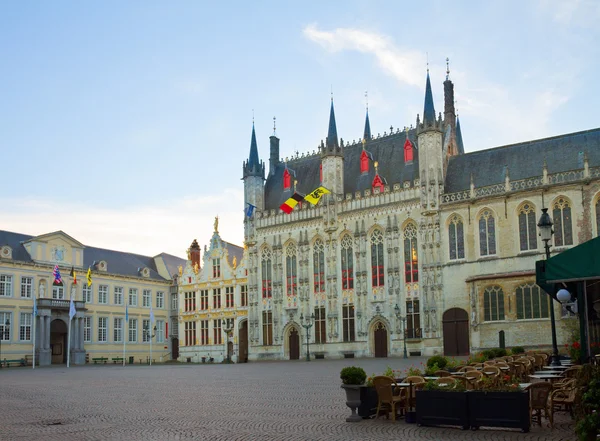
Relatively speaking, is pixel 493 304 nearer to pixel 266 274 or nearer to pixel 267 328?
pixel 267 328

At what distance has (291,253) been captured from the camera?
62062 millimetres

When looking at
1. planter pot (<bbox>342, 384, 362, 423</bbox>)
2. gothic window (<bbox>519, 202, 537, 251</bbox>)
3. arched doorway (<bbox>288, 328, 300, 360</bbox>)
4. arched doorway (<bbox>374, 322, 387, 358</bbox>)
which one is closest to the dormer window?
arched doorway (<bbox>288, 328, 300, 360</bbox>)

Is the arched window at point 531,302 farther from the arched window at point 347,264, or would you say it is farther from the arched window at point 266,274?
the arched window at point 266,274

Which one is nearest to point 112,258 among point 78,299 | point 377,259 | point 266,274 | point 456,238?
point 78,299

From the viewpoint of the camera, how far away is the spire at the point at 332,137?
60750 millimetres

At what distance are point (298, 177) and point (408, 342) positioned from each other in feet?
67.9

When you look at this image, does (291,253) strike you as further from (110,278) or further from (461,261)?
(110,278)

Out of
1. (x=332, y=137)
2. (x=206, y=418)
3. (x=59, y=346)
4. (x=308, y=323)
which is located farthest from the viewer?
(x=59, y=346)

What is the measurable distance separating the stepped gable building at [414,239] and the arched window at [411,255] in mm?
83

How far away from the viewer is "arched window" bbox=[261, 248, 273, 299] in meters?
63.1

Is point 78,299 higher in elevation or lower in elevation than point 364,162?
lower

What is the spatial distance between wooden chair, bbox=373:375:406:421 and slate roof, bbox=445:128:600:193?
125 feet

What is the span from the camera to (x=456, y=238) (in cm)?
5238

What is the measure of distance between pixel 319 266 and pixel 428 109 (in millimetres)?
16175
